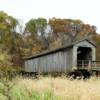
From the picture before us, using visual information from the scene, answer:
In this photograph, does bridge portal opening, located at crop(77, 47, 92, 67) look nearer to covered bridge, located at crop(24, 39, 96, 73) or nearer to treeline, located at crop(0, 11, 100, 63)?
covered bridge, located at crop(24, 39, 96, 73)

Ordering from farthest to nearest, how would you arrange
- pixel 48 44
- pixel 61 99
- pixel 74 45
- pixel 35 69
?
pixel 48 44
pixel 35 69
pixel 74 45
pixel 61 99

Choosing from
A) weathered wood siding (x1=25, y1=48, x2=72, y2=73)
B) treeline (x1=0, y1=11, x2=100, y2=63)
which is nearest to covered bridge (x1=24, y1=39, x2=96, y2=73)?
weathered wood siding (x1=25, y1=48, x2=72, y2=73)

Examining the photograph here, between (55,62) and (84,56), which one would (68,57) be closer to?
(55,62)

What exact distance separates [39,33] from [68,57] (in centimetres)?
2953

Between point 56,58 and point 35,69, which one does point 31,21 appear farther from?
point 56,58

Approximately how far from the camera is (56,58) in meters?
36.9

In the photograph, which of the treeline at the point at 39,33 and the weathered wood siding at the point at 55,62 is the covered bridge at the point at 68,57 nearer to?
the weathered wood siding at the point at 55,62

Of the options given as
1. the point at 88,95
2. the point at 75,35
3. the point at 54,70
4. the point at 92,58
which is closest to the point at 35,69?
the point at 54,70

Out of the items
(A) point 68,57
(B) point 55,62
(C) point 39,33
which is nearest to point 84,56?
(B) point 55,62

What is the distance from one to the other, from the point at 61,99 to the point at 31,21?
2285 inches

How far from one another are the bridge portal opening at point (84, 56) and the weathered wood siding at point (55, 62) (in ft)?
4.40

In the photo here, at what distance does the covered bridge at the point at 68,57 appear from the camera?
34562mm

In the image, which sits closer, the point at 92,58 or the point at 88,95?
the point at 88,95

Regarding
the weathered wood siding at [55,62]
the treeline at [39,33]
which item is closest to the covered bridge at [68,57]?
the weathered wood siding at [55,62]
